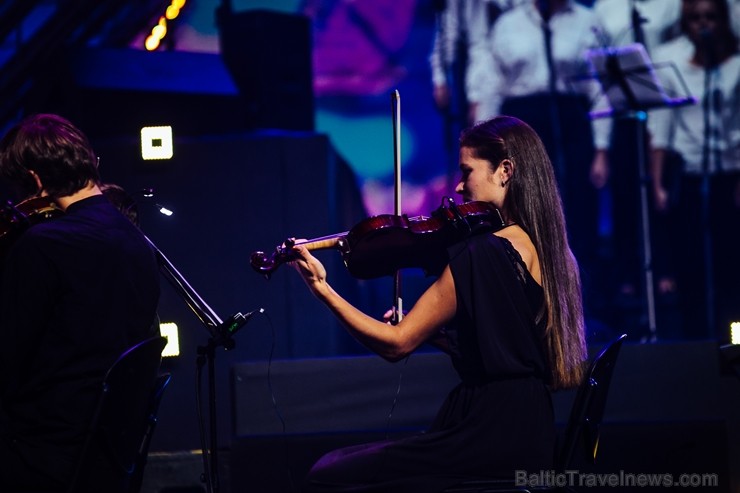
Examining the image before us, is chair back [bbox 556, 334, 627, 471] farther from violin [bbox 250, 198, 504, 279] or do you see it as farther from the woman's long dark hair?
violin [bbox 250, 198, 504, 279]

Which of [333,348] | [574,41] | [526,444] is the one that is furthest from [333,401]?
[574,41]

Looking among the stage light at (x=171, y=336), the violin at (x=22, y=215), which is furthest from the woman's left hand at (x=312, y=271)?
the stage light at (x=171, y=336)

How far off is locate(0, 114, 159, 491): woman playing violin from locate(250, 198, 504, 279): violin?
0.42 metres

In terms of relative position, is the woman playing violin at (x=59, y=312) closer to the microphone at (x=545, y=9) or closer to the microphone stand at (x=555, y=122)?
the microphone stand at (x=555, y=122)

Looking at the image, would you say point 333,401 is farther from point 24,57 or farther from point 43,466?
point 24,57

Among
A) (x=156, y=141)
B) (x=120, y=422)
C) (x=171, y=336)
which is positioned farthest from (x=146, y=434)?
(x=156, y=141)

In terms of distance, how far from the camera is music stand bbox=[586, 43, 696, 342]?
582 centimetres

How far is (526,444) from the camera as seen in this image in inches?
97.0

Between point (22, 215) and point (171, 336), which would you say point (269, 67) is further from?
point (22, 215)

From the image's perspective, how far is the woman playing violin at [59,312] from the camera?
92.0 inches

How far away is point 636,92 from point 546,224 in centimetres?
356

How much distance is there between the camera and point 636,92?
5918 mm

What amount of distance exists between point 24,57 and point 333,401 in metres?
3.38

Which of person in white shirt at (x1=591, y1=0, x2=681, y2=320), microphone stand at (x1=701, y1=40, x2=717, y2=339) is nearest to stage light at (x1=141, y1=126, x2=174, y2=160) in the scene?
person in white shirt at (x1=591, y1=0, x2=681, y2=320)
